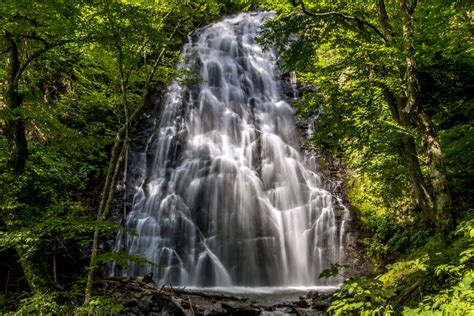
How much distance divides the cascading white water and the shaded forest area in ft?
8.13

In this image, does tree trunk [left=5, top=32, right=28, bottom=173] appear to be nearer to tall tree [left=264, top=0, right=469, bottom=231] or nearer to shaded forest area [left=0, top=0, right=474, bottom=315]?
shaded forest area [left=0, top=0, right=474, bottom=315]

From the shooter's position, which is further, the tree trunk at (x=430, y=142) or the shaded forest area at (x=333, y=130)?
the tree trunk at (x=430, y=142)

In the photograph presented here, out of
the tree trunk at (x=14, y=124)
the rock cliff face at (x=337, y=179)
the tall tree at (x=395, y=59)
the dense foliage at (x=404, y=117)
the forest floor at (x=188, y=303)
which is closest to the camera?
the dense foliage at (x=404, y=117)

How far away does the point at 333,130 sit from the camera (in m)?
6.76

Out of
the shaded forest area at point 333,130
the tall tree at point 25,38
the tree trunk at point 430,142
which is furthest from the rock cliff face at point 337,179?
the tall tree at point 25,38

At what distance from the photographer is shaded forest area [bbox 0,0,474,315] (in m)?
4.71

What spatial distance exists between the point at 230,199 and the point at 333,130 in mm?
6521

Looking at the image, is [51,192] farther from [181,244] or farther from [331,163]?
[331,163]

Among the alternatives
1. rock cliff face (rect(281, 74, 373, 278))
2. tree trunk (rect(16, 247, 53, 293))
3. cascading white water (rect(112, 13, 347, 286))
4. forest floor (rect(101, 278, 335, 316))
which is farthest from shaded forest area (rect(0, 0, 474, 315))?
cascading white water (rect(112, 13, 347, 286))

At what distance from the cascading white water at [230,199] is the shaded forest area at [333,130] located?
8.13ft

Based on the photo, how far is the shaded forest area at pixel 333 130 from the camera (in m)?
4.71

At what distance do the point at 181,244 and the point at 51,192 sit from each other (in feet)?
14.7

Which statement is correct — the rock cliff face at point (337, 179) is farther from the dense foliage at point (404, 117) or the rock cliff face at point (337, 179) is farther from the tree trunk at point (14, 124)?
the tree trunk at point (14, 124)

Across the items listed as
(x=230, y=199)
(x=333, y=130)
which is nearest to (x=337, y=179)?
(x=230, y=199)
